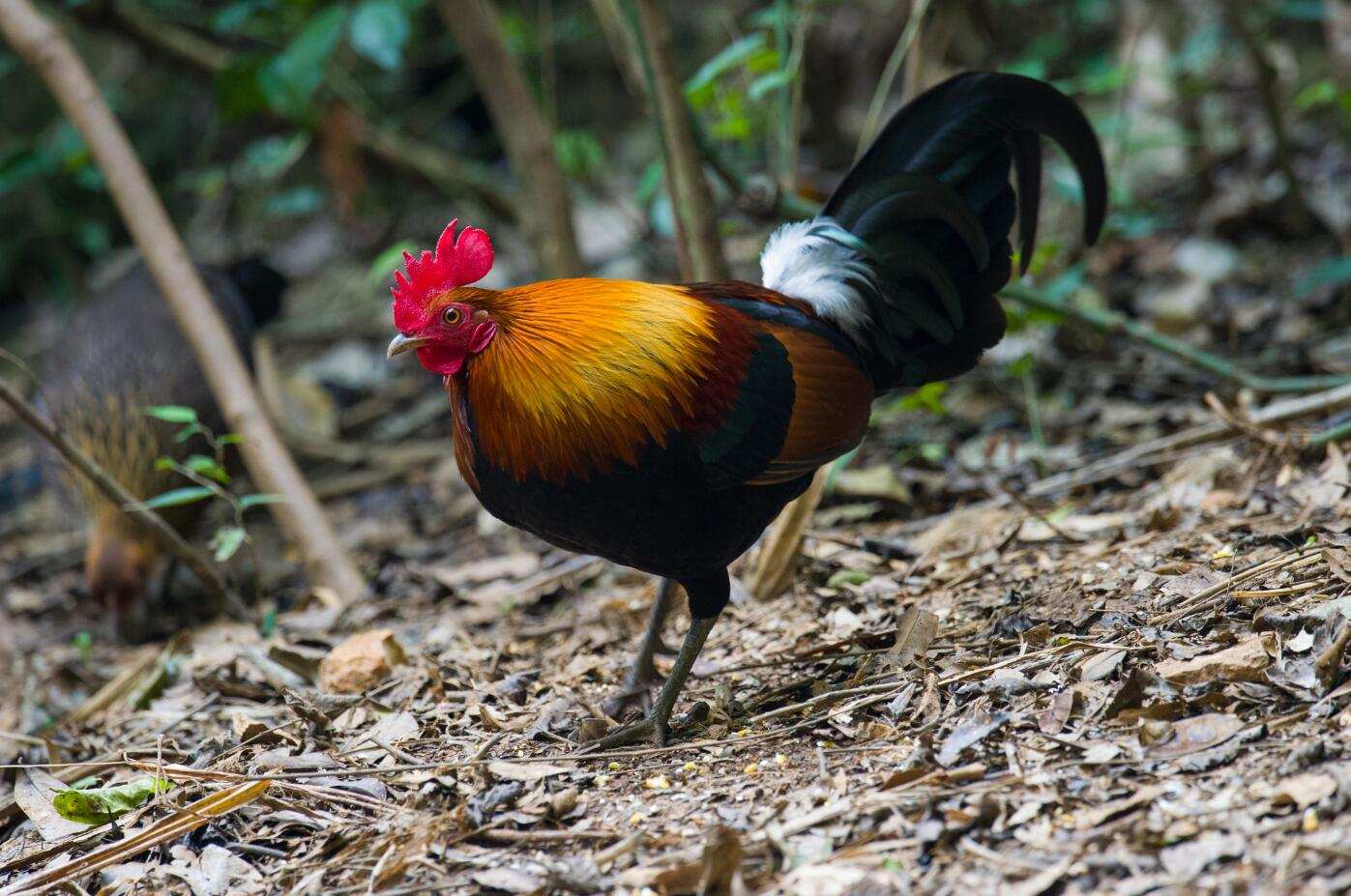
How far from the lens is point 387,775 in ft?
10.4

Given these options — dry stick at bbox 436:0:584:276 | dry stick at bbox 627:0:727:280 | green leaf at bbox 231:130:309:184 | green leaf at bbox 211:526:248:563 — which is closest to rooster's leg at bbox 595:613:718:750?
dry stick at bbox 627:0:727:280

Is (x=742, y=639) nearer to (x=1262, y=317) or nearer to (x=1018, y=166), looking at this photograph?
(x=1018, y=166)

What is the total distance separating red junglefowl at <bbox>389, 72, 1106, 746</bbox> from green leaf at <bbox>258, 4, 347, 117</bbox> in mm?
2410

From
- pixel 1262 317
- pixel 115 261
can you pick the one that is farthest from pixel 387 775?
pixel 115 261

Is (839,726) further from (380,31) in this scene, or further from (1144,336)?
(380,31)

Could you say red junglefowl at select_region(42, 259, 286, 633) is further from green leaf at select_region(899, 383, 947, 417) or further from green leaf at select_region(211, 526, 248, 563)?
green leaf at select_region(899, 383, 947, 417)

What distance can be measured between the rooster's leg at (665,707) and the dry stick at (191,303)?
2125mm

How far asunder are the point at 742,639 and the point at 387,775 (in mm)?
1451

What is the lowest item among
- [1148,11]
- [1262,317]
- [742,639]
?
[742,639]

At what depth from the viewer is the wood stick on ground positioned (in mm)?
4023

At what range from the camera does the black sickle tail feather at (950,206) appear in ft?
12.3

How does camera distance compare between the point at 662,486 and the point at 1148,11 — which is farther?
the point at 1148,11

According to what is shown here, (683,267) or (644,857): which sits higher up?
(683,267)

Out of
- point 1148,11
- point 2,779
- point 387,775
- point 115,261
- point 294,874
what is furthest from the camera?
point 115,261
